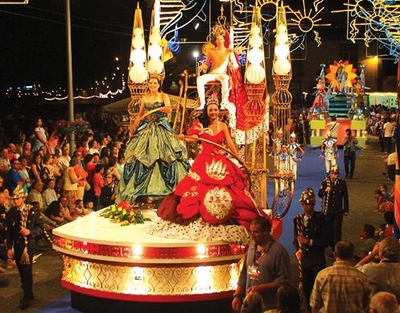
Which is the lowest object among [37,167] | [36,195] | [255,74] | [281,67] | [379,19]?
[36,195]

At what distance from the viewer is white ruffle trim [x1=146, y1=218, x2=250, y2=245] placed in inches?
325

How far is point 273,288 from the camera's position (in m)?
5.92

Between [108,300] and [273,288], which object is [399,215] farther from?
[108,300]

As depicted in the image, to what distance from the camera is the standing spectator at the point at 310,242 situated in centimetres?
785

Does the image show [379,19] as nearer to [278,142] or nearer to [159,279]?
[278,142]

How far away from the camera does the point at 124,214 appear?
9602 millimetres

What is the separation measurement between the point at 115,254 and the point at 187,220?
960 mm

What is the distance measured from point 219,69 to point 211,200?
10.5ft

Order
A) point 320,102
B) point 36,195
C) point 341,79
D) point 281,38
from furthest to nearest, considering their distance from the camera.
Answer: point 341,79
point 320,102
point 36,195
point 281,38

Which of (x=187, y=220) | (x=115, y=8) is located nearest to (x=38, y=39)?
(x=115, y=8)

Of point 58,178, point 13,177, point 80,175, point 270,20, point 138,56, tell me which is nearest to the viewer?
point 138,56

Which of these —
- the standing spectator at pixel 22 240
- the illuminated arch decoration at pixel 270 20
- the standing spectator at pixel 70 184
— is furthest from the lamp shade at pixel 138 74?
the standing spectator at pixel 22 240

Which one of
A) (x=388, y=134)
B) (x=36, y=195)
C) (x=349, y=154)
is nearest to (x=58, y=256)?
(x=36, y=195)

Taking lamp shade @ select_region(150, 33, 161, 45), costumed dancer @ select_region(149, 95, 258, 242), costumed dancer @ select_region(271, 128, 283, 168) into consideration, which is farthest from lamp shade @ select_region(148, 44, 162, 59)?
costumed dancer @ select_region(149, 95, 258, 242)
